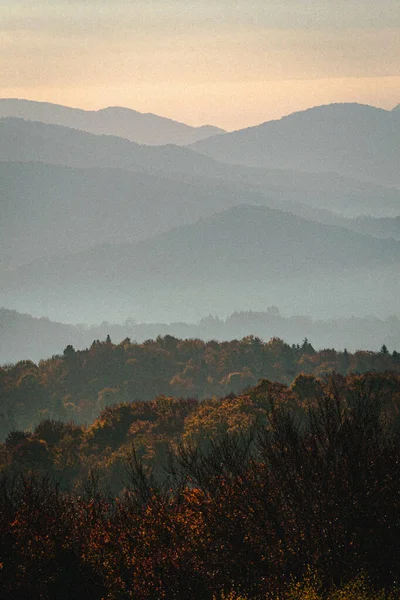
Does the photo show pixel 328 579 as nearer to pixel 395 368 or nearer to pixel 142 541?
pixel 142 541

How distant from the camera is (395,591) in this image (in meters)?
29.3

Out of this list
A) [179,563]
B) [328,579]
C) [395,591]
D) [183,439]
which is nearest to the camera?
[395,591]

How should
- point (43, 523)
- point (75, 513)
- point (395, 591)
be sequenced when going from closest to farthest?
point (395, 591) < point (43, 523) < point (75, 513)

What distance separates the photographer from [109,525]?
125 feet

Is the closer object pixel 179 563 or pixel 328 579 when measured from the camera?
pixel 328 579

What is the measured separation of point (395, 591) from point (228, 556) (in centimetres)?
750

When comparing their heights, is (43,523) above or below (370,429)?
below

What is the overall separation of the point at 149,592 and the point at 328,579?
616 centimetres

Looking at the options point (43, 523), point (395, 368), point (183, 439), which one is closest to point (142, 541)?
point (43, 523)

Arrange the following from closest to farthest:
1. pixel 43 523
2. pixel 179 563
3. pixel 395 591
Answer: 1. pixel 395 591
2. pixel 179 563
3. pixel 43 523

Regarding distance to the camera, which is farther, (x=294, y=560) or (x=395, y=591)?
(x=294, y=560)

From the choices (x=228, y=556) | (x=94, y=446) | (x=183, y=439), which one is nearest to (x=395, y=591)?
(x=228, y=556)

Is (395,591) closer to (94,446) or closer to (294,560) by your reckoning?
(294,560)

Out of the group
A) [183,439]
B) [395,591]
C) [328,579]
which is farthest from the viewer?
[183,439]
